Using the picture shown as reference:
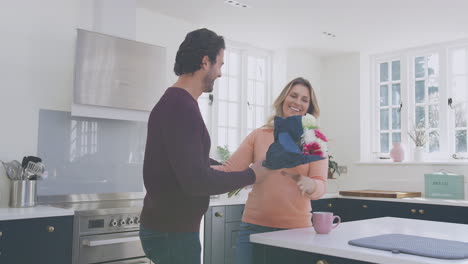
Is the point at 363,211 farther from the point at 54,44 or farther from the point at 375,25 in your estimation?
the point at 54,44

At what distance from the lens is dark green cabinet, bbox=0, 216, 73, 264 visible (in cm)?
259

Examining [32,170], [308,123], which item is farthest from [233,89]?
[308,123]

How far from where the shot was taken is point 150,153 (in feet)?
4.58

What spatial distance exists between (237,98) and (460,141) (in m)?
2.44

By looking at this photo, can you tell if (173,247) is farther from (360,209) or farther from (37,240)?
(360,209)

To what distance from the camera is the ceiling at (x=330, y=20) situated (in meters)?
4.00

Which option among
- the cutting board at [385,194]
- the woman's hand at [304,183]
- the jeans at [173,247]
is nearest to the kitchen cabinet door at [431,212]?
the cutting board at [385,194]

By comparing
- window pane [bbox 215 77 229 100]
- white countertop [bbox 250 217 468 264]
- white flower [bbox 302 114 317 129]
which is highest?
window pane [bbox 215 77 229 100]

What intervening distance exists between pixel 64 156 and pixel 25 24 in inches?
38.6

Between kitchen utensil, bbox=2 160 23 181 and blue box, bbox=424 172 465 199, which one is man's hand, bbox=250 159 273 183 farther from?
blue box, bbox=424 172 465 199

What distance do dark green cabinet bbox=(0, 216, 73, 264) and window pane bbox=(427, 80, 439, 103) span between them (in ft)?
13.4

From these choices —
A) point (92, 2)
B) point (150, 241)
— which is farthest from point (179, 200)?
point (92, 2)

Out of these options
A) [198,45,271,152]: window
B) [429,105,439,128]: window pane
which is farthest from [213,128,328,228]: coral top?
[429,105,439,128]: window pane

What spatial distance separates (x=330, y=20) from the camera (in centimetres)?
441
